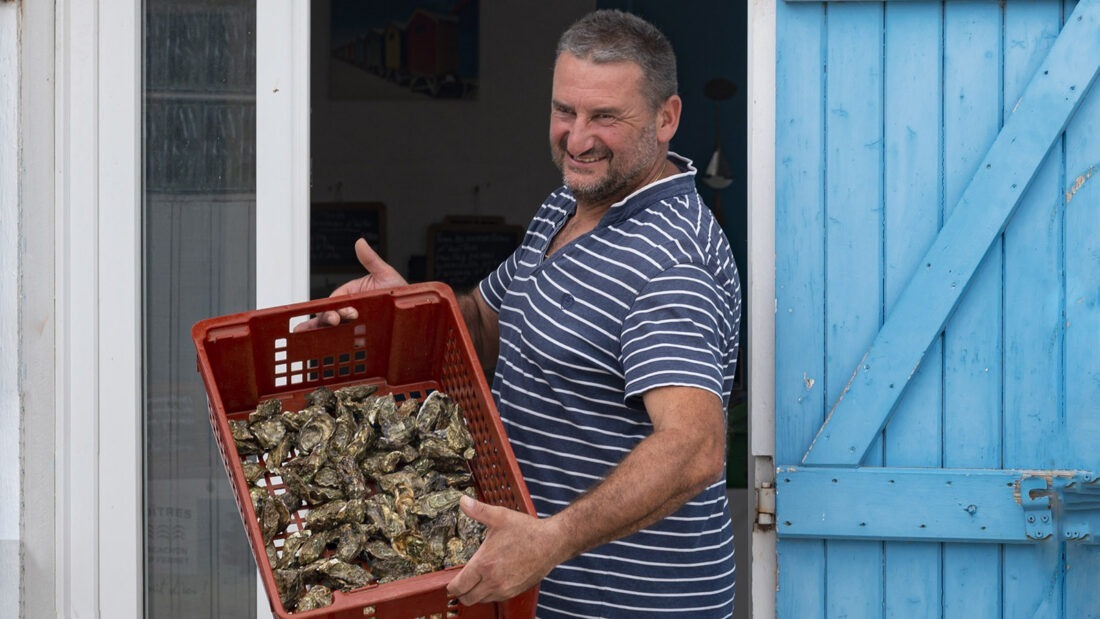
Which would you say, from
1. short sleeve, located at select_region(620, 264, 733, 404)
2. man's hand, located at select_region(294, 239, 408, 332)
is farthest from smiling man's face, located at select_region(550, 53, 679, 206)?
man's hand, located at select_region(294, 239, 408, 332)

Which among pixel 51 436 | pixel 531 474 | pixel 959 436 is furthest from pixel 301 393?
pixel 959 436

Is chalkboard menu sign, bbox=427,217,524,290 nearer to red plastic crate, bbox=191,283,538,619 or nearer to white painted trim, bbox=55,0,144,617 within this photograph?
white painted trim, bbox=55,0,144,617

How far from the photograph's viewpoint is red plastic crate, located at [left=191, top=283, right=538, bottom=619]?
1.99 meters

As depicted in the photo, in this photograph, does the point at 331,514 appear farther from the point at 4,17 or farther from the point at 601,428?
the point at 4,17

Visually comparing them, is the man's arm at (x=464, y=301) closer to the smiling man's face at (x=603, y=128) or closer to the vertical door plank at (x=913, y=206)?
the smiling man's face at (x=603, y=128)

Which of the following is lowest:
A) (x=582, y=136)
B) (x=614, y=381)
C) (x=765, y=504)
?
(x=765, y=504)

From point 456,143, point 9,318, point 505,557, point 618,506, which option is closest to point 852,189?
point 618,506

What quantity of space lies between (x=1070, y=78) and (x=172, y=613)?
249 centimetres

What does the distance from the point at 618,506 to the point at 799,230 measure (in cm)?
118

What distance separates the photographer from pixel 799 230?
9.32 ft

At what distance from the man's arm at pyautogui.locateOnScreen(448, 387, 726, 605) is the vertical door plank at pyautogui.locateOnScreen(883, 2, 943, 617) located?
38.1 inches

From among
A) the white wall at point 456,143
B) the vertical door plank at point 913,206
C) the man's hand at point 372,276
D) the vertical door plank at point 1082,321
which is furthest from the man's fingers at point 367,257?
the white wall at point 456,143

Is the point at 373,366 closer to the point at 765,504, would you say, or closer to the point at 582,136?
the point at 582,136

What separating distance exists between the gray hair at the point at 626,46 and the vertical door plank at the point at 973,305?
31.7 inches
